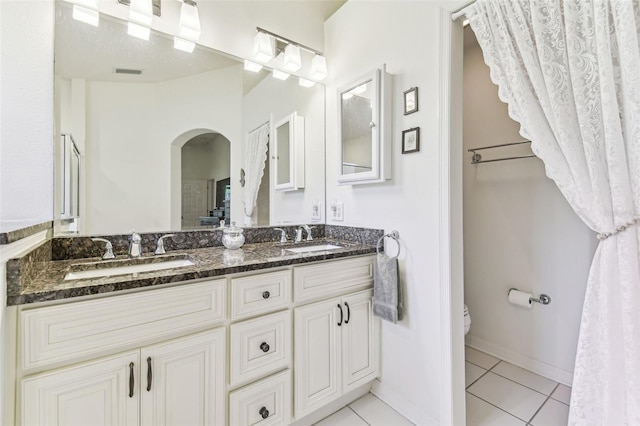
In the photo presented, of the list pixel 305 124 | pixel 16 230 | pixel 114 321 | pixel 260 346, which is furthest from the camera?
pixel 305 124

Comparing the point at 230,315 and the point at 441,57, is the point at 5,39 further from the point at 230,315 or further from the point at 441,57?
the point at 441,57

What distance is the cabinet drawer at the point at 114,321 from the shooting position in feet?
2.79

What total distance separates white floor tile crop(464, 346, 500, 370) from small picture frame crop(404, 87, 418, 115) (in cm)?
188

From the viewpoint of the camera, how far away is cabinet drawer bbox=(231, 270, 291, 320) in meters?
1.21

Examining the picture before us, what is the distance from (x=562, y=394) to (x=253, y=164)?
244 centimetres

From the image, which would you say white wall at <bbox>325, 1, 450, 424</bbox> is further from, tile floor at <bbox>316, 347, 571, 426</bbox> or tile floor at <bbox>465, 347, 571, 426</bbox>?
tile floor at <bbox>465, 347, 571, 426</bbox>

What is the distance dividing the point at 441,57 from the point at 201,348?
170 centimetres

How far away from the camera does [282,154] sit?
2.17 meters

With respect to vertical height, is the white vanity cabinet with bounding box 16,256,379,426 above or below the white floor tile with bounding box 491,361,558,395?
above

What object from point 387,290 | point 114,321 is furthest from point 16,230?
point 387,290

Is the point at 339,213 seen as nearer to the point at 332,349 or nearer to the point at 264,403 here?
the point at 332,349

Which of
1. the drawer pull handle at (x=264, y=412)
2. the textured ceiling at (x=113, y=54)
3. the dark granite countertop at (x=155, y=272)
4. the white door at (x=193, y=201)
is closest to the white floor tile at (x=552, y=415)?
the dark granite countertop at (x=155, y=272)

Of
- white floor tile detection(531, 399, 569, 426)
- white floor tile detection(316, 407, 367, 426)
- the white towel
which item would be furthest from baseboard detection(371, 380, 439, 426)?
white floor tile detection(531, 399, 569, 426)

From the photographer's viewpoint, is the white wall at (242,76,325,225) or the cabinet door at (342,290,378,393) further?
the white wall at (242,76,325,225)
